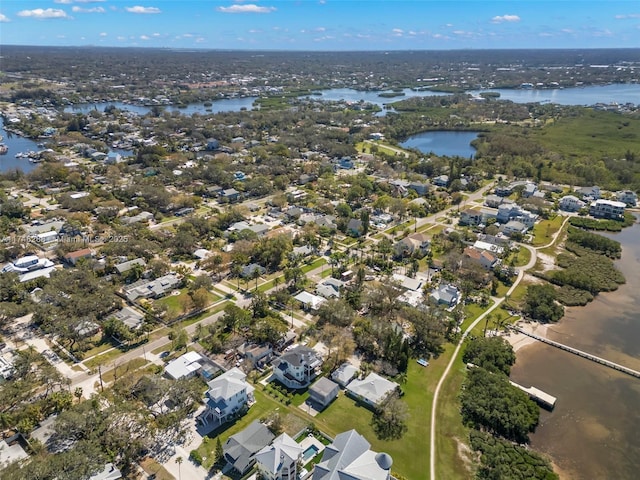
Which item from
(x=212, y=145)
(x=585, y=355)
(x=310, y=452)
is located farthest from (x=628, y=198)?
(x=212, y=145)

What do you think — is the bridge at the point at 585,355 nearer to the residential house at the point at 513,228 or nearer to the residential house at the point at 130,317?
the residential house at the point at 513,228

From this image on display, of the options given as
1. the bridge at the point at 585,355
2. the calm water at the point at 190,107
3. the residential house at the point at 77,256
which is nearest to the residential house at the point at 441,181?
the bridge at the point at 585,355

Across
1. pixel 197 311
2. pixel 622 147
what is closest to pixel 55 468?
pixel 197 311

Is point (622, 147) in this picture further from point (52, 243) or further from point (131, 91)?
point (131, 91)

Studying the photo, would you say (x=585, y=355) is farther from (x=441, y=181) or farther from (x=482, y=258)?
(x=441, y=181)

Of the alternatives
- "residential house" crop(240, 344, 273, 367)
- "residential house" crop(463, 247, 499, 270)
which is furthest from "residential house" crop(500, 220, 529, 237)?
"residential house" crop(240, 344, 273, 367)

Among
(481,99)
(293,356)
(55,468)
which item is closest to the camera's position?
(55,468)

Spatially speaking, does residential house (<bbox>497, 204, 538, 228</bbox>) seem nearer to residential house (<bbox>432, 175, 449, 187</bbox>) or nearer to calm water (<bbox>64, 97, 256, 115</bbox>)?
residential house (<bbox>432, 175, 449, 187</bbox>)
